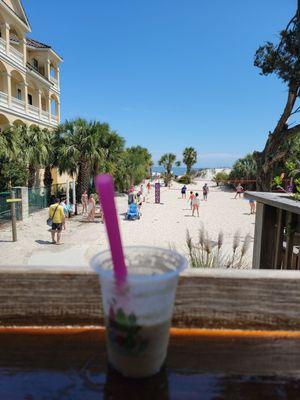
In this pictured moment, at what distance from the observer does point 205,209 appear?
22938mm

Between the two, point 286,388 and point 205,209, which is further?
point 205,209

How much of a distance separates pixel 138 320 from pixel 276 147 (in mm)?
8679

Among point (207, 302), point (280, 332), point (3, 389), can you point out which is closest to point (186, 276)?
point (207, 302)

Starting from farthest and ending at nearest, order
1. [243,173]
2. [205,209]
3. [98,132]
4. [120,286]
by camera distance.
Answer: [243,173], [205,209], [98,132], [120,286]

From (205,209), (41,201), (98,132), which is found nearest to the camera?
(41,201)

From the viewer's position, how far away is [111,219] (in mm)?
622

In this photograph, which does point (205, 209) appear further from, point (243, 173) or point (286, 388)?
point (286, 388)

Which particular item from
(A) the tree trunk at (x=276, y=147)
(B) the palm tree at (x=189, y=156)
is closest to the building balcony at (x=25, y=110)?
(A) the tree trunk at (x=276, y=147)

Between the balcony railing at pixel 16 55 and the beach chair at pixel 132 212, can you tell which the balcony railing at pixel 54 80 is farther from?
the beach chair at pixel 132 212

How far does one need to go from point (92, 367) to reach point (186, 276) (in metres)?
0.41

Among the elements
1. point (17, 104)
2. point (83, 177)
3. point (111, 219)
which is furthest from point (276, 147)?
point (17, 104)

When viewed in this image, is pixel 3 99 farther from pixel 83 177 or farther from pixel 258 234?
pixel 258 234

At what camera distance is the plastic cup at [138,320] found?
2.34 ft

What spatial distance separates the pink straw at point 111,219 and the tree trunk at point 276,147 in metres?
8.31
